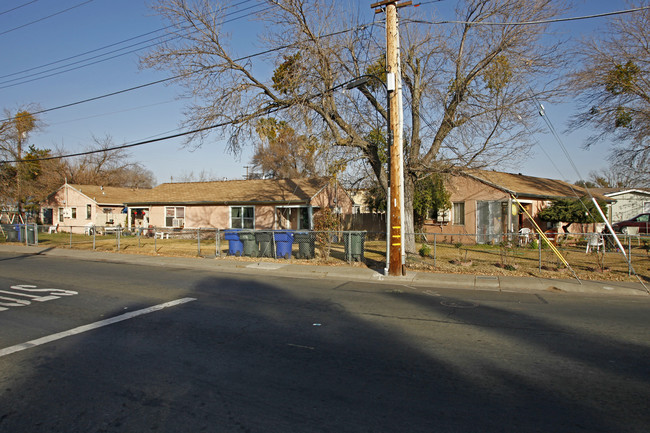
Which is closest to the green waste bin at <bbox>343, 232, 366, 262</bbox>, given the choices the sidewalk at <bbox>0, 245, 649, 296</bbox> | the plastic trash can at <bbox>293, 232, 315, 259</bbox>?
the sidewalk at <bbox>0, 245, 649, 296</bbox>

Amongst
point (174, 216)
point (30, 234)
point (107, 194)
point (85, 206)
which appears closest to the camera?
point (30, 234)

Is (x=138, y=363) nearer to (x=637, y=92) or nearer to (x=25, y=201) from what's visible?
(x=637, y=92)

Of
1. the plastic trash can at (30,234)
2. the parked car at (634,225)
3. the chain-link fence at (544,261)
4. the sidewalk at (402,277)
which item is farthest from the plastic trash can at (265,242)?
the parked car at (634,225)

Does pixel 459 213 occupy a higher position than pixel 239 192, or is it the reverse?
pixel 239 192

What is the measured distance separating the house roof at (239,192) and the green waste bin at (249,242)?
25.9 ft

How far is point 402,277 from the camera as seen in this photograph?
12570mm

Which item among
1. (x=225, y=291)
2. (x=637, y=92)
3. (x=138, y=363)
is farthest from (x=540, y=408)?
(x=637, y=92)

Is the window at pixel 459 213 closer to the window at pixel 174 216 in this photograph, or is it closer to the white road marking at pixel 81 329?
the window at pixel 174 216

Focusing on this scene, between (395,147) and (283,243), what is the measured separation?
20.8 feet

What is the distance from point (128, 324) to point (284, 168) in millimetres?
45956

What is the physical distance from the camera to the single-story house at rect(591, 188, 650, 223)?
3538 cm

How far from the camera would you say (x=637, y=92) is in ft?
58.6

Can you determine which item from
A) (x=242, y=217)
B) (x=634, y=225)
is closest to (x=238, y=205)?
(x=242, y=217)

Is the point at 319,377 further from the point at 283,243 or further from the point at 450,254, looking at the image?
the point at 450,254
